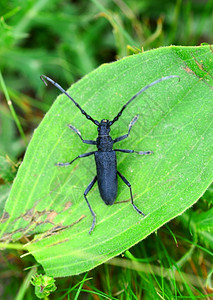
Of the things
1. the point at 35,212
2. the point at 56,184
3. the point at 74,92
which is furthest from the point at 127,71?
the point at 35,212

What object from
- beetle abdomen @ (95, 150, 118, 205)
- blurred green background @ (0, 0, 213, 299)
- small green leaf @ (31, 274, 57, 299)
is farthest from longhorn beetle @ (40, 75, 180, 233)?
blurred green background @ (0, 0, 213, 299)

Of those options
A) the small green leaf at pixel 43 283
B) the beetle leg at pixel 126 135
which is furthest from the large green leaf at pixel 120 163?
the small green leaf at pixel 43 283

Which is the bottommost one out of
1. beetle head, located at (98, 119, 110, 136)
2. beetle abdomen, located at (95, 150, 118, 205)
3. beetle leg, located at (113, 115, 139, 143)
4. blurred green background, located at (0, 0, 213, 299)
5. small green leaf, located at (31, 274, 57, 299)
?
small green leaf, located at (31, 274, 57, 299)

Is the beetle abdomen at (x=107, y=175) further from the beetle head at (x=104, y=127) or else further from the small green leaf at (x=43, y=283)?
the small green leaf at (x=43, y=283)

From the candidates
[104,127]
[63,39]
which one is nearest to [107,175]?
[104,127]

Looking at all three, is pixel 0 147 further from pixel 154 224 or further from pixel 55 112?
pixel 154 224

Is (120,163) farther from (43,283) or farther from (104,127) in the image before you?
(43,283)

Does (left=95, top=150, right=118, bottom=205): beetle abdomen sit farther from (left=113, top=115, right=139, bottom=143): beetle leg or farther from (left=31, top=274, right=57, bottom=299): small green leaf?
(left=31, top=274, right=57, bottom=299): small green leaf
